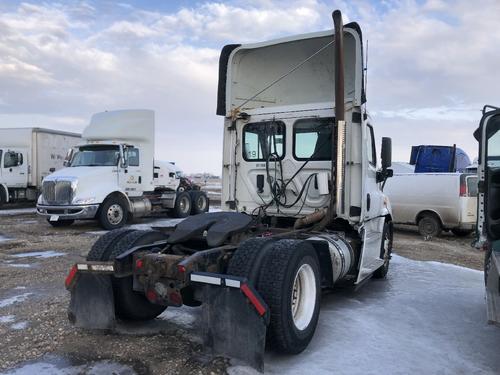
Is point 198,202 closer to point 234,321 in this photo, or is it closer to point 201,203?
point 201,203

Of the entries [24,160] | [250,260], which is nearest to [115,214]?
[24,160]

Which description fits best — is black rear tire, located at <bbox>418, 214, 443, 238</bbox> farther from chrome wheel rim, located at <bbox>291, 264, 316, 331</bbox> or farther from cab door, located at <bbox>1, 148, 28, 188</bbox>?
cab door, located at <bbox>1, 148, 28, 188</bbox>

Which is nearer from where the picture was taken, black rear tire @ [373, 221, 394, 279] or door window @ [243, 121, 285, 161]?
door window @ [243, 121, 285, 161]

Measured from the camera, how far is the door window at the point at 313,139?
6.36m

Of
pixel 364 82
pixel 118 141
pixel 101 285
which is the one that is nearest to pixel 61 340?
pixel 101 285

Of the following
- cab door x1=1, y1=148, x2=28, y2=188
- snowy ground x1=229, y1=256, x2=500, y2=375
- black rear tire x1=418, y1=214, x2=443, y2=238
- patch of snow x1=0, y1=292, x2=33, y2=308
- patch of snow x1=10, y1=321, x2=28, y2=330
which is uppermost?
cab door x1=1, y1=148, x2=28, y2=188

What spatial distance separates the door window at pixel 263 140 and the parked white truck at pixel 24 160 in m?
15.9

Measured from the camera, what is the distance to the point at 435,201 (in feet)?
43.7

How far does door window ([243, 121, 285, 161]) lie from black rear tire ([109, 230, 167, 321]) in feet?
7.79

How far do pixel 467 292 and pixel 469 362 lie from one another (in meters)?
2.85

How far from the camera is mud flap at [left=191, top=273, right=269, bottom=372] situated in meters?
3.63

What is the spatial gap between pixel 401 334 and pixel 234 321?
6.79 feet

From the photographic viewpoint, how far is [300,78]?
727cm

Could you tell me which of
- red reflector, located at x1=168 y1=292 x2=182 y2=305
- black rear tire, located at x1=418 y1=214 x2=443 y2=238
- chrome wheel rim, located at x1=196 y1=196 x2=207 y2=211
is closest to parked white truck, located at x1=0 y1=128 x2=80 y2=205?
chrome wheel rim, located at x1=196 y1=196 x2=207 y2=211
